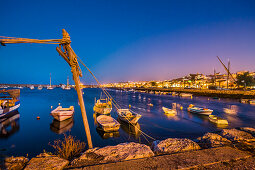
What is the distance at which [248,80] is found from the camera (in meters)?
64.8

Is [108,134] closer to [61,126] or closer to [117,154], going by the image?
[61,126]

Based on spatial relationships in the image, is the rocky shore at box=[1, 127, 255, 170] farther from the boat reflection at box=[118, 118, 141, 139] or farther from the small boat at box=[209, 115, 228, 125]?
the small boat at box=[209, 115, 228, 125]

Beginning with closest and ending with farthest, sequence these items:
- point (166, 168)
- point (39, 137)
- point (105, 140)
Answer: point (166, 168) < point (105, 140) < point (39, 137)

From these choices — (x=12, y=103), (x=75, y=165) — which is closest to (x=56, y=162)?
(x=75, y=165)

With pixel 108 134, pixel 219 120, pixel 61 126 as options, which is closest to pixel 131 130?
pixel 108 134

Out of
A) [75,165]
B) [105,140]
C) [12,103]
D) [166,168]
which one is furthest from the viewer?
[12,103]

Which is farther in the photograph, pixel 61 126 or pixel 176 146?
pixel 61 126

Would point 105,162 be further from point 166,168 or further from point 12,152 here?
point 12,152

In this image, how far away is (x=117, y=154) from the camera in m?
4.11

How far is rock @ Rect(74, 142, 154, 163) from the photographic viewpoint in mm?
3883

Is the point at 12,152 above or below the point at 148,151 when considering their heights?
below

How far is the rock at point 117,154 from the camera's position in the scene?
388 cm

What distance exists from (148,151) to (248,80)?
284 ft

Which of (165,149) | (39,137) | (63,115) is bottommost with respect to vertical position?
(39,137)
